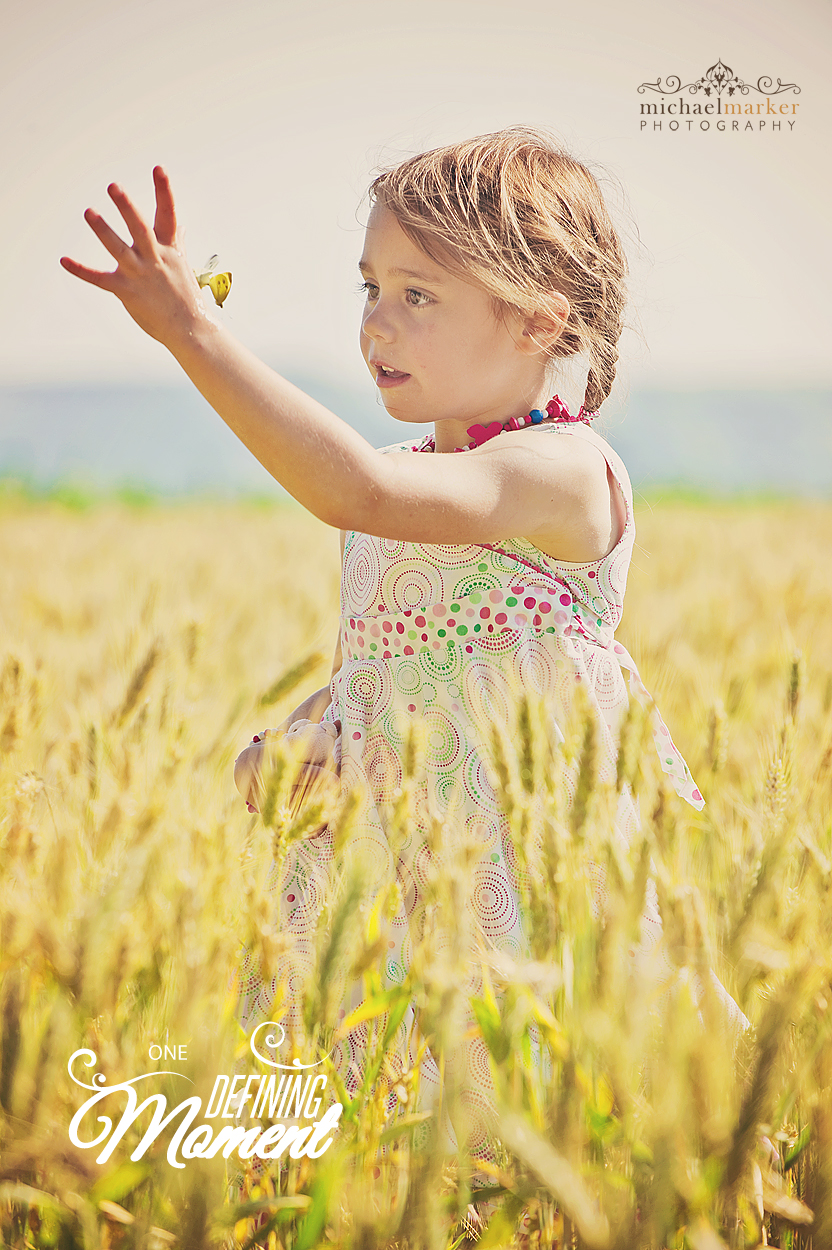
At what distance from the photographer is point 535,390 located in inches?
38.0

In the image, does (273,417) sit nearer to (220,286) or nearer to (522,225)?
(220,286)

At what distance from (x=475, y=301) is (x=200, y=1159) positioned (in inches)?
29.6

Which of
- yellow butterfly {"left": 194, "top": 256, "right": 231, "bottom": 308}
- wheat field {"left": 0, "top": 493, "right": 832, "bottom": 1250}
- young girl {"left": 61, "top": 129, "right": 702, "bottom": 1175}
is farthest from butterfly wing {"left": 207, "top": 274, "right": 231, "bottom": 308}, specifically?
wheat field {"left": 0, "top": 493, "right": 832, "bottom": 1250}

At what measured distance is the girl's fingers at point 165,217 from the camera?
61cm

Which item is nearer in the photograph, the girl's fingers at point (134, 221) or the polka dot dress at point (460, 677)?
the girl's fingers at point (134, 221)

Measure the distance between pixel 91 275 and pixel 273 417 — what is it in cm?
16

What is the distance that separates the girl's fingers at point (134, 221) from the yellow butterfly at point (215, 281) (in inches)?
1.6

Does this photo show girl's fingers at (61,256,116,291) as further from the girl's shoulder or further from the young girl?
the girl's shoulder

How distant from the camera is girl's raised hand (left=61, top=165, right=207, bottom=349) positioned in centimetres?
61

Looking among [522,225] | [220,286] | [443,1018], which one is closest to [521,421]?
[522,225]

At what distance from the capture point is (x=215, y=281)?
64 cm

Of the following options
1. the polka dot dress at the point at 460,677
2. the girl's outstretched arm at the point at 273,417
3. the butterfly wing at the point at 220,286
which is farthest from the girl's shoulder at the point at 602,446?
the butterfly wing at the point at 220,286

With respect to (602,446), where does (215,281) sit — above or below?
above

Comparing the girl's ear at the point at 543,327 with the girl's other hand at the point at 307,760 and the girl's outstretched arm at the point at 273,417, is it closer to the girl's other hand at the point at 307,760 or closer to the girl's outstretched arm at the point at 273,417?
Result: the girl's outstretched arm at the point at 273,417
